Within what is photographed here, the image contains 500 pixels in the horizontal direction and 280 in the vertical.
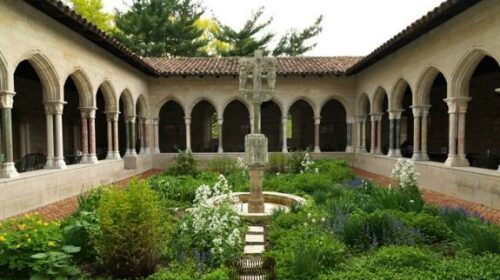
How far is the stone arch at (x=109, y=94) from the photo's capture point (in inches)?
471

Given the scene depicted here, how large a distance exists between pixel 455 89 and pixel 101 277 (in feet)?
27.8

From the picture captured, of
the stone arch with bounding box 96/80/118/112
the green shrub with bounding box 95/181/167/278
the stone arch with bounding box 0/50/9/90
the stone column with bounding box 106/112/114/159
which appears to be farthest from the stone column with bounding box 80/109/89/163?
the green shrub with bounding box 95/181/167/278

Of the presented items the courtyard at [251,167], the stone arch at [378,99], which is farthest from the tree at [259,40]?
the stone arch at [378,99]

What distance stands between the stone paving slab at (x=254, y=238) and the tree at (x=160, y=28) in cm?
2077

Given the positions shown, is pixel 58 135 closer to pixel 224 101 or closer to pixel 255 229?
pixel 255 229

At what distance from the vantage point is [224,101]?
1606 centimetres

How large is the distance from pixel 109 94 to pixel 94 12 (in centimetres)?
1603

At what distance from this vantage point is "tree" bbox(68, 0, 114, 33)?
24406 millimetres

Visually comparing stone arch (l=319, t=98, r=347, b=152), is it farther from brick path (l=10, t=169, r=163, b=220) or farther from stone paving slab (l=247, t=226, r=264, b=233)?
stone paving slab (l=247, t=226, r=264, b=233)

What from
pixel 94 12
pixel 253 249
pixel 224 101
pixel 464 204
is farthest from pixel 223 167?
pixel 94 12

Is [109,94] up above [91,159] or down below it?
above

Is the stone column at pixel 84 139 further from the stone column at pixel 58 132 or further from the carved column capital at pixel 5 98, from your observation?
the carved column capital at pixel 5 98

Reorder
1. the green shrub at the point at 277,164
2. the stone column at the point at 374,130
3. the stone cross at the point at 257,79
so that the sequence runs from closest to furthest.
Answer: the stone cross at the point at 257,79
the green shrub at the point at 277,164
the stone column at the point at 374,130

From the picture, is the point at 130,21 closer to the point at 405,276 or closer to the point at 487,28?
the point at 487,28
